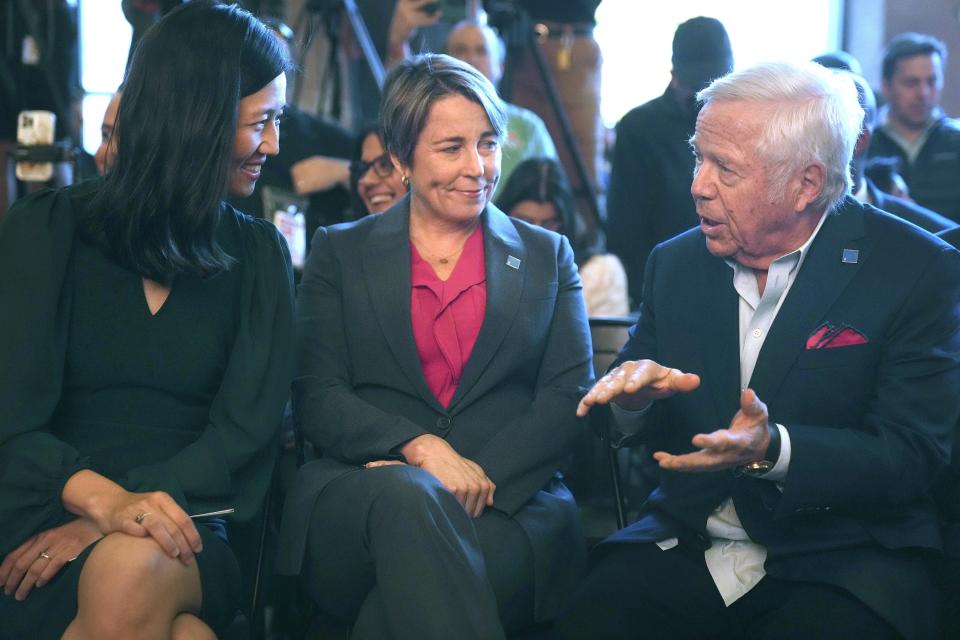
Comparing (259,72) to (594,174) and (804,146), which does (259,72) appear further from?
(594,174)

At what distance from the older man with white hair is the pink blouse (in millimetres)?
438

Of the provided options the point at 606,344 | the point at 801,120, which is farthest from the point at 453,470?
the point at 606,344

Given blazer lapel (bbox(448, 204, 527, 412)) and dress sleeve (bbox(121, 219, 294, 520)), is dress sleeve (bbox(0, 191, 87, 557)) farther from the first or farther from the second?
blazer lapel (bbox(448, 204, 527, 412))

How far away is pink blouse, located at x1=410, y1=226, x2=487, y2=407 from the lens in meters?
2.65

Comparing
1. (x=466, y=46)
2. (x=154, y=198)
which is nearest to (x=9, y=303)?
(x=154, y=198)

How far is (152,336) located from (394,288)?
55 centimetres

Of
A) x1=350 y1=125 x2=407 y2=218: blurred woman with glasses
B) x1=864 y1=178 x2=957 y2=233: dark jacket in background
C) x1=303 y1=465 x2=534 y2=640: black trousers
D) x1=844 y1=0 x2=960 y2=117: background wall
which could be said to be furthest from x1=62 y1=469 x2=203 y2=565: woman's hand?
x1=844 y1=0 x2=960 y2=117: background wall

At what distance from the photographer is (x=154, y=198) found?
231cm

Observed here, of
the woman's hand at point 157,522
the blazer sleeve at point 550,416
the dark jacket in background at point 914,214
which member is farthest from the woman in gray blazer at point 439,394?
the dark jacket in background at point 914,214

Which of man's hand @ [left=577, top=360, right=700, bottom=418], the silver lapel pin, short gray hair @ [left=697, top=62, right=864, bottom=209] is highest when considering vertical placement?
short gray hair @ [left=697, top=62, right=864, bottom=209]

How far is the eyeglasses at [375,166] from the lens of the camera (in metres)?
3.76

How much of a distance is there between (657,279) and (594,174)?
3.19m

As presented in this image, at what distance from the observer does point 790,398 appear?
7.47ft

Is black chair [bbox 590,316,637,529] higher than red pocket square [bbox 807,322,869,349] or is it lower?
lower
